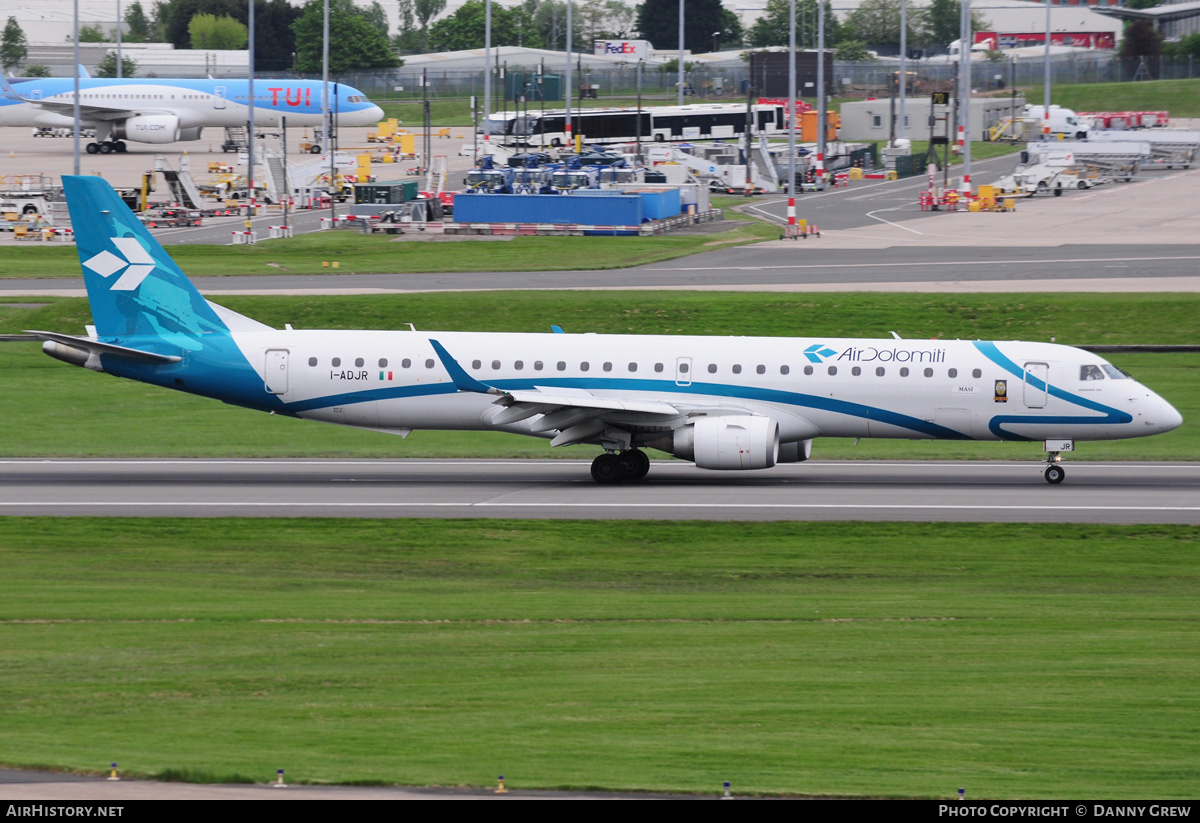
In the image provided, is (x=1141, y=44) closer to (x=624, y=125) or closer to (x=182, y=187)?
(x=624, y=125)

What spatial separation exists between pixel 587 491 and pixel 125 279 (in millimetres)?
12891

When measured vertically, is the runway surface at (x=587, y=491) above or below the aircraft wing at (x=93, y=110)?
below

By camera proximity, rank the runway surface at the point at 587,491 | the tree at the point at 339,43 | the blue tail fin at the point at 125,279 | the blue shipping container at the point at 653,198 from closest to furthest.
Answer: the runway surface at the point at 587,491
the blue tail fin at the point at 125,279
the blue shipping container at the point at 653,198
the tree at the point at 339,43

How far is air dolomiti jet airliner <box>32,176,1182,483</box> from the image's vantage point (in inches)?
1366

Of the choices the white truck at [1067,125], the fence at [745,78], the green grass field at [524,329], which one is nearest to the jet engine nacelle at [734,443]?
the green grass field at [524,329]

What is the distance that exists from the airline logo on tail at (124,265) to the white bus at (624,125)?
3728 inches

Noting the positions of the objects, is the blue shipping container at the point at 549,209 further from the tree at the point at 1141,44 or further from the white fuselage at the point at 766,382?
the tree at the point at 1141,44

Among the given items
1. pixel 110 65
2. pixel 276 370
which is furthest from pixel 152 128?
pixel 276 370

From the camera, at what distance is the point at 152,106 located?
13088 centimetres

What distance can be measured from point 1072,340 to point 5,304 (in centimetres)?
4224

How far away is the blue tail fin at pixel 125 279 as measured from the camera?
36062 mm

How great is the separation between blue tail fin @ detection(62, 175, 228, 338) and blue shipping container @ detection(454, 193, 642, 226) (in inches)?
1853


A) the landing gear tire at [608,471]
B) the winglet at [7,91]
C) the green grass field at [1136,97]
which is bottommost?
the landing gear tire at [608,471]

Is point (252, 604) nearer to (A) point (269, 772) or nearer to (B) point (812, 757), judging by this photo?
(A) point (269, 772)
